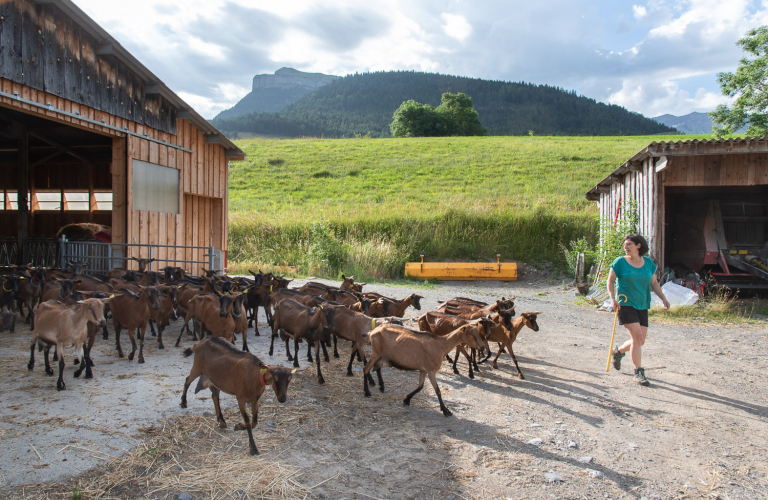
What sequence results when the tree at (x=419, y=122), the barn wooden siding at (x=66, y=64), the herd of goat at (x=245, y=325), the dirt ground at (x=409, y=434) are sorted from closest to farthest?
the dirt ground at (x=409, y=434), the herd of goat at (x=245, y=325), the barn wooden siding at (x=66, y=64), the tree at (x=419, y=122)

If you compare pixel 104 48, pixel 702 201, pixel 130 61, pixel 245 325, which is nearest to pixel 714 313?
pixel 702 201

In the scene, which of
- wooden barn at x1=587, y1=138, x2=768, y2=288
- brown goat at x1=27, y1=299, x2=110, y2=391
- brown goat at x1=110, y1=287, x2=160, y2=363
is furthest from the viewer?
A: wooden barn at x1=587, y1=138, x2=768, y2=288

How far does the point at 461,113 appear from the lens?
2832 inches

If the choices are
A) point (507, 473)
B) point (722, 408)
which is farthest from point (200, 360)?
point (722, 408)

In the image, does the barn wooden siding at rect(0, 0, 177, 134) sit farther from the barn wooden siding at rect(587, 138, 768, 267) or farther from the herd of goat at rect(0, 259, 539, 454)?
the barn wooden siding at rect(587, 138, 768, 267)

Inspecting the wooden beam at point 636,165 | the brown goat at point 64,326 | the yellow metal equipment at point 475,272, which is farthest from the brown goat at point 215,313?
the yellow metal equipment at point 475,272

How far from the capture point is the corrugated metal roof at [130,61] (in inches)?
391

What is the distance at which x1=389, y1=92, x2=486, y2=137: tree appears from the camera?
2611 inches

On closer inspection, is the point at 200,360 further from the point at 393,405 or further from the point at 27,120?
the point at 27,120

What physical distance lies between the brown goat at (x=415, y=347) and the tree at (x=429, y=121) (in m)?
61.8

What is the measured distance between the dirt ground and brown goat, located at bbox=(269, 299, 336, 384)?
0.50m

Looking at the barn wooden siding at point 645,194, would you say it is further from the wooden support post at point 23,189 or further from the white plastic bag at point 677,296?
the wooden support post at point 23,189

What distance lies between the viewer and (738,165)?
12320 mm

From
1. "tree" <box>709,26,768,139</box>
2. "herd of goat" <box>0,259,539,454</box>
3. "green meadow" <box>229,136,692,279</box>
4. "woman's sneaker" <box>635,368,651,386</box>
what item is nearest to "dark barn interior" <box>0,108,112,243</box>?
"green meadow" <box>229,136,692,279</box>
